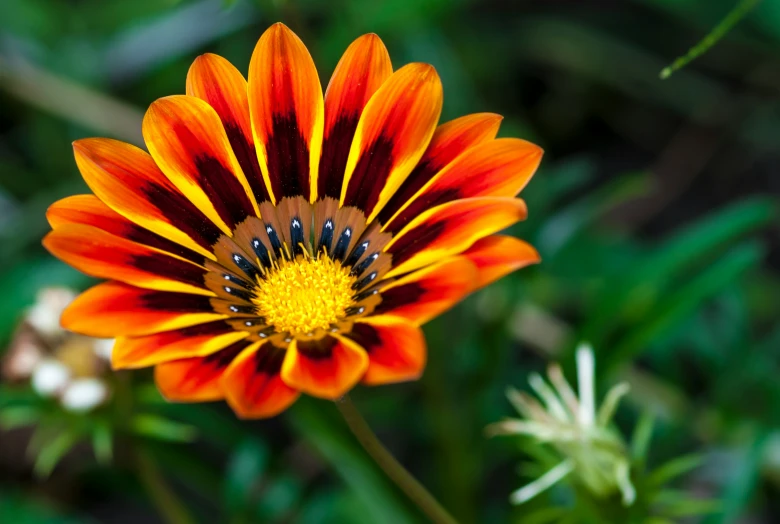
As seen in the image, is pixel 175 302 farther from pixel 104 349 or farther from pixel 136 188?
pixel 104 349

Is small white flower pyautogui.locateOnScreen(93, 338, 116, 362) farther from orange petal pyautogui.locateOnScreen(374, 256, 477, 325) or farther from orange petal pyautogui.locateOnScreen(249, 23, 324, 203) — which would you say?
orange petal pyautogui.locateOnScreen(374, 256, 477, 325)

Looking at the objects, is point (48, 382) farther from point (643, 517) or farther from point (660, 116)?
point (660, 116)

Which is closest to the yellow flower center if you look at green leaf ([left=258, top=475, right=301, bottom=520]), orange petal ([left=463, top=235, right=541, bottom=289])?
orange petal ([left=463, top=235, right=541, bottom=289])

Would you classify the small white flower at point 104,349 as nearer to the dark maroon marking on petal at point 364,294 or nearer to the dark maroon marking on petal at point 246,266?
the dark maroon marking on petal at point 246,266

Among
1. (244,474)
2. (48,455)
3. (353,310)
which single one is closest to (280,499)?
(244,474)

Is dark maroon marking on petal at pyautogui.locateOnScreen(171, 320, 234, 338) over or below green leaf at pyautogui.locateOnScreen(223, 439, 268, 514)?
below

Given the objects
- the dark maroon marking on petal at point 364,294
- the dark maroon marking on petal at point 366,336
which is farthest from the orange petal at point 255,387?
the dark maroon marking on petal at point 364,294

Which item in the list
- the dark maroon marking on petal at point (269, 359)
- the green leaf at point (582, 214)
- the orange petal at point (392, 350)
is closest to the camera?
the orange petal at point (392, 350)
